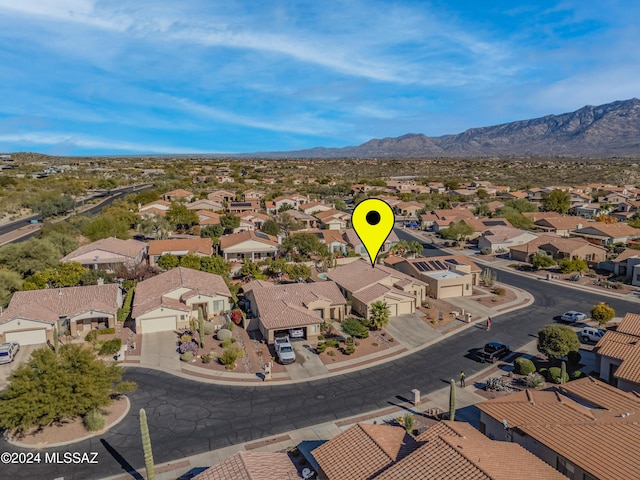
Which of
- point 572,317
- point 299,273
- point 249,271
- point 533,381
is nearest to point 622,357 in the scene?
point 533,381

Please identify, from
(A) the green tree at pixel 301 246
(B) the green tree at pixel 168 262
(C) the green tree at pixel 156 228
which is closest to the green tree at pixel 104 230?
(C) the green tree at pixel 156 228

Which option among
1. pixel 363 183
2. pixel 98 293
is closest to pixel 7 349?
pixel 98 293

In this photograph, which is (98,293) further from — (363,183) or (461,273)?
(363,183)

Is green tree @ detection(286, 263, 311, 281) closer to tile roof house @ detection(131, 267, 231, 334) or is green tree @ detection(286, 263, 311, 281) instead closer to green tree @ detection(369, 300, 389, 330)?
tile roof house @ detection(131, 267, 231, 334)

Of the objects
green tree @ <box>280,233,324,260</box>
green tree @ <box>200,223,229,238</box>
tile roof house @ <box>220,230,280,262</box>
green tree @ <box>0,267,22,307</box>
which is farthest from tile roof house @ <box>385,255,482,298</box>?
green tree @ <box>0,267,22,307</box>

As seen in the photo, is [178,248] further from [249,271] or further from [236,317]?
[236,317]

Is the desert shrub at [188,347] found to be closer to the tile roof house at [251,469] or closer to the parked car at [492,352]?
the tile roof house at [251,469]
